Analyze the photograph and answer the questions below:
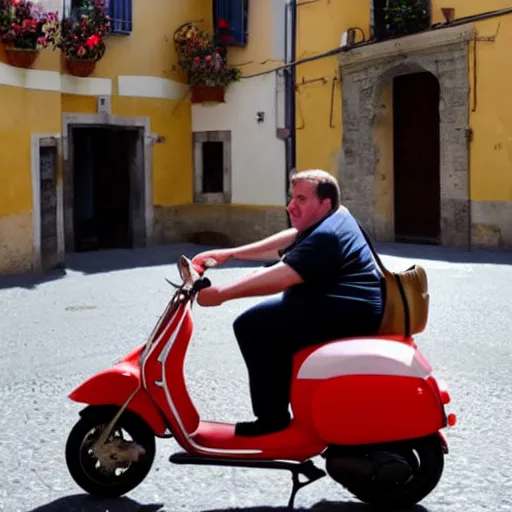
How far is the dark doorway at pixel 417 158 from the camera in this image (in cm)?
1636

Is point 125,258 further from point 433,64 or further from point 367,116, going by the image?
point 433,64

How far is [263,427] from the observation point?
12.7 ft

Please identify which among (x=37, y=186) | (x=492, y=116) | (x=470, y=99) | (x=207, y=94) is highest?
(x=207, y=94)

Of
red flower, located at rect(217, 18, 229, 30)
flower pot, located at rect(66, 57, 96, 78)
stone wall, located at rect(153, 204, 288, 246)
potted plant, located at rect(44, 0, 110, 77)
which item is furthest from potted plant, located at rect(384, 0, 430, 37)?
flower pot, located at rect(66, 57, 96, 78)

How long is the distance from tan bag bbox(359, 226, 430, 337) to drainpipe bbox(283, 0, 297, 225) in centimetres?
1338

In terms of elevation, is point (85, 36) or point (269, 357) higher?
point (85, 36)

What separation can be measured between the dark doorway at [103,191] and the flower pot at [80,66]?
1.99 m

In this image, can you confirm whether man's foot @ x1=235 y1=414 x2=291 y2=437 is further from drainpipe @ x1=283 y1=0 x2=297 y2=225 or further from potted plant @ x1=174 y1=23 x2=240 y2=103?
potted plant @ x1=174 y1=23 x2=240 y2=103

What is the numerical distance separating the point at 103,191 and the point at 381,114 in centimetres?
539

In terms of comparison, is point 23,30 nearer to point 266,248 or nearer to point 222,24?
point 222,24

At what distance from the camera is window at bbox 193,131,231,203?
18.2 meters

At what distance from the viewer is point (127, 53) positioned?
16.7m

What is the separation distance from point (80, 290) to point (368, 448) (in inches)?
336

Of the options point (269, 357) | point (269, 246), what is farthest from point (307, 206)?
point (269, 357)
